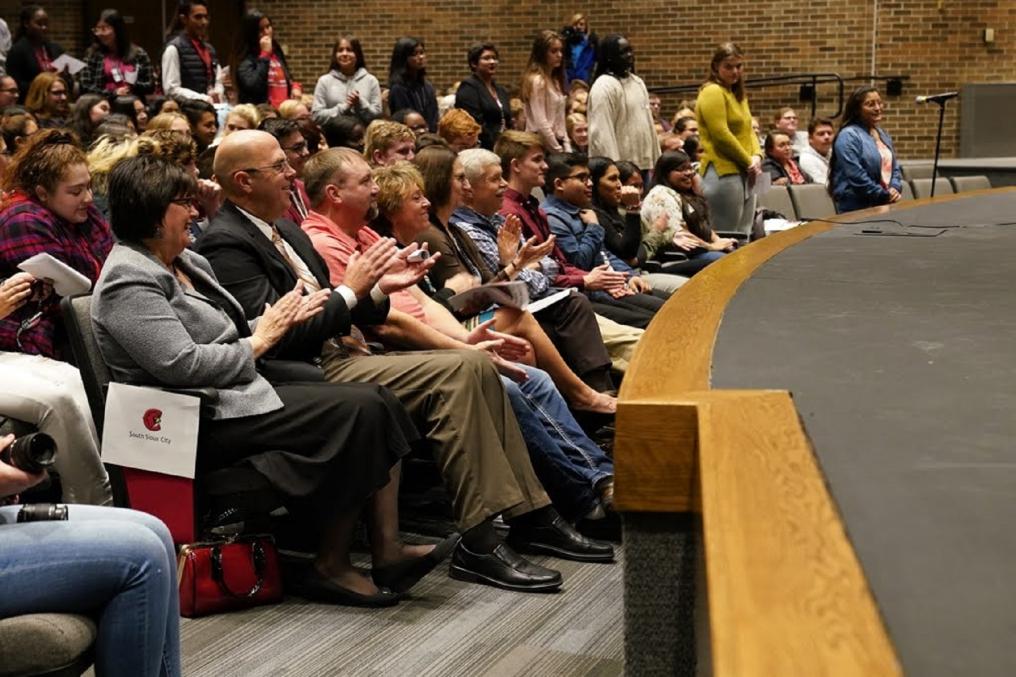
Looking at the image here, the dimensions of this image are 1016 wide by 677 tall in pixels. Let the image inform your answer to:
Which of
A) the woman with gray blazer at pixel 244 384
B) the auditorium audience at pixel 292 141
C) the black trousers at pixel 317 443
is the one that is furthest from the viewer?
the auditorium audience at pixel 292 141

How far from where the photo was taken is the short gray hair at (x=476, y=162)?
170 inches

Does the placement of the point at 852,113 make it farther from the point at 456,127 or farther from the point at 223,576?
the point at 223,576

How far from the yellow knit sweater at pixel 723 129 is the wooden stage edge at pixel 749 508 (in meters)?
5.13

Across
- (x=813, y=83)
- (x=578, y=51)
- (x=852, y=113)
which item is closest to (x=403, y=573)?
(x=852, y=113)

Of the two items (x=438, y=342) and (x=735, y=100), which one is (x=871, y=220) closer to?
(x=438, y=342)

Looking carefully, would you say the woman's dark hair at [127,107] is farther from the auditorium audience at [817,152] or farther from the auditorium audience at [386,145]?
the auditorium audience at [817,152]

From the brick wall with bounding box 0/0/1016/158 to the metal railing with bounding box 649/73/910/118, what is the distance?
0.20ft

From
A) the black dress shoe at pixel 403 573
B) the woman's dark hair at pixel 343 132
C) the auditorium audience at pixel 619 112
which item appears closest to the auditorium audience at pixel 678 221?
the auditorium audience at pixel 619 112

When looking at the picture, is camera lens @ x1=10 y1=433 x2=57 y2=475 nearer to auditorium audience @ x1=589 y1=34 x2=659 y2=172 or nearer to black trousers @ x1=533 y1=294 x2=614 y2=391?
black trousers @ x1=533 y1=294 x2=614 y2=391

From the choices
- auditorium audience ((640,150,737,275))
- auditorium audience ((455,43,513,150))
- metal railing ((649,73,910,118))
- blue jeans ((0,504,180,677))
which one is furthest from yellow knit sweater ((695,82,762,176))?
blue jeans ((0,504,180,677))

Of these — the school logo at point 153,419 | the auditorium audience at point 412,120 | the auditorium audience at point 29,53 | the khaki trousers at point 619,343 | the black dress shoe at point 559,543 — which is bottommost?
the black dress shoe at point 559,543

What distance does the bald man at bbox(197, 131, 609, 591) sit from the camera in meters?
3.11

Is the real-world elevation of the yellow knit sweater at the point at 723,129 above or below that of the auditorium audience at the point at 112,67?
below

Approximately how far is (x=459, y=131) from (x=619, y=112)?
1646 mm
